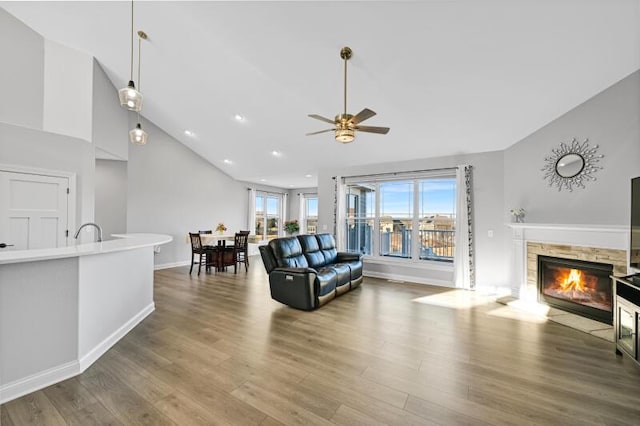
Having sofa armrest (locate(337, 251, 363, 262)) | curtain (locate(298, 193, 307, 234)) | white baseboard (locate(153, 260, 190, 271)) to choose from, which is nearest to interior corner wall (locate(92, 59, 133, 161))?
white baseboard (locate(153, 260, 190, 271))

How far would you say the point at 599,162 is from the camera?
348cm

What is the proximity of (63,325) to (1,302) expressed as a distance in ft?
1.42

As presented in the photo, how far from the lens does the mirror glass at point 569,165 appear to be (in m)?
3.68

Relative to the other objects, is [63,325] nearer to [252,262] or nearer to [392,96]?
[392,96]

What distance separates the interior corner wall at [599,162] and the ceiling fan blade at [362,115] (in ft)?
10.6

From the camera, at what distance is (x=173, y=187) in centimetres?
699

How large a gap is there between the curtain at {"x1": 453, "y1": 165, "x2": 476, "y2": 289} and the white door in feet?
22.7

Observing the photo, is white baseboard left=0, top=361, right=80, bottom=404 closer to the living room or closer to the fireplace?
the living room

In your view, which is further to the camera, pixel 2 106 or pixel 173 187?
pixel 173 187

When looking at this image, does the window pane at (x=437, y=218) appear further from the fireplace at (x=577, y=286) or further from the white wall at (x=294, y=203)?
the white wall at (x=294, y=203)

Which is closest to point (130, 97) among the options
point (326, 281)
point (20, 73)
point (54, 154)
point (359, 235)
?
point (54, 154)

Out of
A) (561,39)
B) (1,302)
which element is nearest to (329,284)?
(1,302)

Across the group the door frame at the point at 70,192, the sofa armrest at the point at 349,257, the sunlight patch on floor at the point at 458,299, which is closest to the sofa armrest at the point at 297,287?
the sofa armrest at the point at 349,257

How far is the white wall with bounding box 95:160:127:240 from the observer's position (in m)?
6.00
